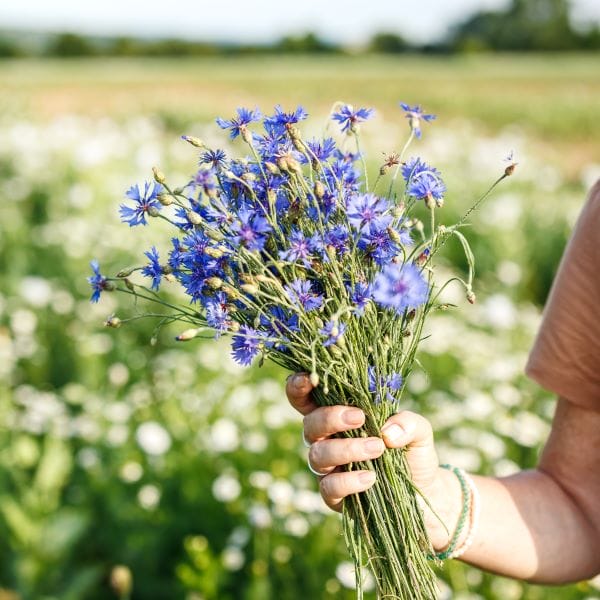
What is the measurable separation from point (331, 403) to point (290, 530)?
4.17ft

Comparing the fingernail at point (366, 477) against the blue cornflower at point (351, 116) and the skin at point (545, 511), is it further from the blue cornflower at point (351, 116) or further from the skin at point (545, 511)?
the blue cornflower at point (351, 116)

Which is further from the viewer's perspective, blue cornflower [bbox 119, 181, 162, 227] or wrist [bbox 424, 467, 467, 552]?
wrist [bbox 424, 467, 467, 552]

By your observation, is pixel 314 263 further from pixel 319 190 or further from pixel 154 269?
pixel 154 269

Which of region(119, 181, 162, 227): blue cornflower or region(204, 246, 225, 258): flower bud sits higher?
region(119, 181, 162, 227): blue cornflower

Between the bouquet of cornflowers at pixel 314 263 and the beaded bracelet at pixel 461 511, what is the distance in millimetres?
306

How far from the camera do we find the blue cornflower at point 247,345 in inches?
37.4

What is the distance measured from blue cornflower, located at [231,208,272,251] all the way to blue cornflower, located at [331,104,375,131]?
7.2 inches

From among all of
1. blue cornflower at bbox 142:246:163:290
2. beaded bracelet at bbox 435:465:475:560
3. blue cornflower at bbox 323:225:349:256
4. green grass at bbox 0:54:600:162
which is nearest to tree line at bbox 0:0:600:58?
green grass at bbox 0:54:600:162

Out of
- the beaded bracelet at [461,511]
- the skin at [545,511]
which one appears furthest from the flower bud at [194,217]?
the beaded bracelet at [461,511]

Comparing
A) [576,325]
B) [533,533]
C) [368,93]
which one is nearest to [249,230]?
[576,325]

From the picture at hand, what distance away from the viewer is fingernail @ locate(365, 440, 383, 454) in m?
1.04

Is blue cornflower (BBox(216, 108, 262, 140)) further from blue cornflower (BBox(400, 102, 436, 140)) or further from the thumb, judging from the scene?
the thumb

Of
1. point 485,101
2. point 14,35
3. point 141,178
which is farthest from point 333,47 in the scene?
point 141,178

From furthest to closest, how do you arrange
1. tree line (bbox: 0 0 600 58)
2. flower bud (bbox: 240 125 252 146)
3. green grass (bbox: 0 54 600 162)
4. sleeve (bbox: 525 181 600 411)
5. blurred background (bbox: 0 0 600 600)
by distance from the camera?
tree line (bbox: 0 0 600 58)
green grass (bbox: 0 54 600 162)
blurred background (bbox: 0 0 600 600)
sleeve (bbox: 525 181 600 411)
flower bud (bbox: 240 125 252 146)
